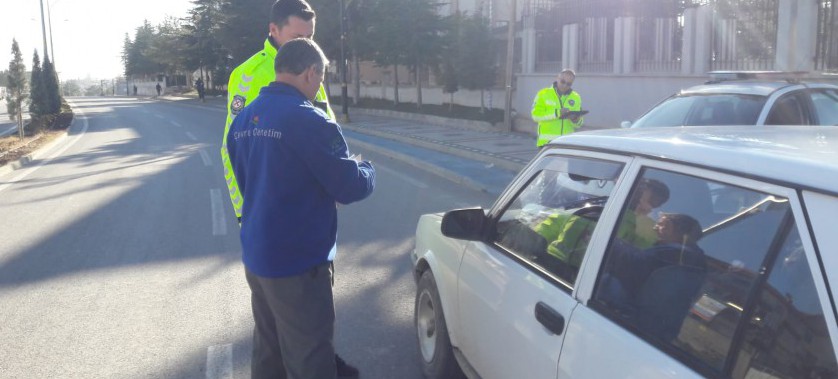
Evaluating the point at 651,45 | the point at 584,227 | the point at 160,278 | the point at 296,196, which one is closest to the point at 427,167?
the point at 651,45

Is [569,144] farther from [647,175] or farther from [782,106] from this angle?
[782,106]

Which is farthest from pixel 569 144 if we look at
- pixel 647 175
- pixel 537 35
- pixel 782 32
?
pixel 537 35

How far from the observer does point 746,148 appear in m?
2.28

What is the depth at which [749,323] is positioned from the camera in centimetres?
201

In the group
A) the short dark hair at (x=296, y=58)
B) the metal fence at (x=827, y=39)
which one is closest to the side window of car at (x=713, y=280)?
the short dark hair at (x=296, y=58)

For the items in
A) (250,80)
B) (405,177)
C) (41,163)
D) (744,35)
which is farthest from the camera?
(41,163)

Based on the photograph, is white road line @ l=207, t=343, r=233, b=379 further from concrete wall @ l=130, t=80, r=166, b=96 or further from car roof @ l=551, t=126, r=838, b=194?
concrete wall @ l=130, t=80, r=166, b=96

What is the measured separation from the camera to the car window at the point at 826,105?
294 inches

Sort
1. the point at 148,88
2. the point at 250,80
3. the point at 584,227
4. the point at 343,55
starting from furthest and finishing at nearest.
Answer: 1. the point at 148,88
2. the point at 343,55
3. the point at 250,80
4. the point at 584,227

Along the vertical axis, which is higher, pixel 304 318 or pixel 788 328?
pixel 788 328

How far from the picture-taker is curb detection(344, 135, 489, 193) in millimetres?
12312

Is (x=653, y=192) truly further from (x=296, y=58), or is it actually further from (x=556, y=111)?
(x=556, y=111)

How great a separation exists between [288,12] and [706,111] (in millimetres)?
5302

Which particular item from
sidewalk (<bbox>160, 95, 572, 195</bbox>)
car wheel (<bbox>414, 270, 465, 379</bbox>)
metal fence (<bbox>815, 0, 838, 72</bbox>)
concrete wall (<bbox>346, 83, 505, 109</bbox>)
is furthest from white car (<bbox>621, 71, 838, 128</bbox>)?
concrete wall (<bbox>346, 83, 505, 109</bbox>)
